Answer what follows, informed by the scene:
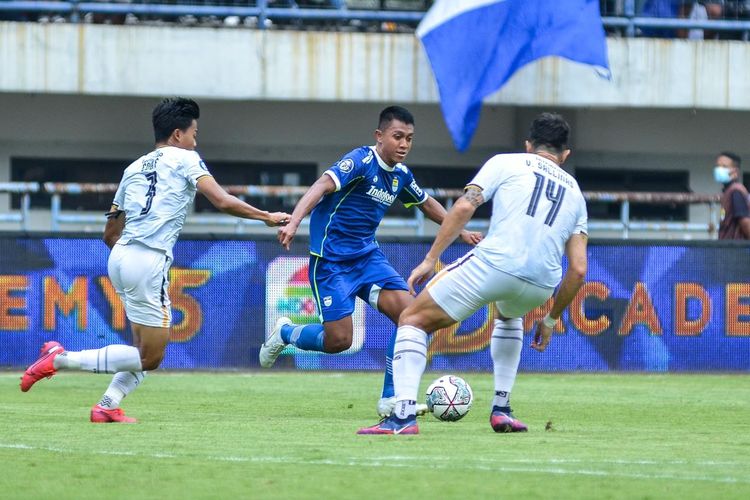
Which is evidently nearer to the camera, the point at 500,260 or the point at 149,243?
the point at 500,260

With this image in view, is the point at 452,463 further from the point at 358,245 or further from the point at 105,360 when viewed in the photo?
the point at 358,245

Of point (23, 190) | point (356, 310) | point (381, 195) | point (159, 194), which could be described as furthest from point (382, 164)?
point (23, 190)

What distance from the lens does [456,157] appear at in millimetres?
25672

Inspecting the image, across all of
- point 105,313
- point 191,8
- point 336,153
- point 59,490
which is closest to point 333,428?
point 59,490

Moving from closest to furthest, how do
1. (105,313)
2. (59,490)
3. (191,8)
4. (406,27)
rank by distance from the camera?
1. (59,490)
2. (105,313)
3. (191,8)
4. (406,27)

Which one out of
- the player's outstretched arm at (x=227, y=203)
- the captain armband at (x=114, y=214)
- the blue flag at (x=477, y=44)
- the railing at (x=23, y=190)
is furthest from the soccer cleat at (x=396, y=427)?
the blue flag at (x=477, y=44)

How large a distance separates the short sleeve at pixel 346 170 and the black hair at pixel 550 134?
5.71 ft

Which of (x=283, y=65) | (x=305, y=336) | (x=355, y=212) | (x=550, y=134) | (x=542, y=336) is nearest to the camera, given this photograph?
(x=550, y=134)

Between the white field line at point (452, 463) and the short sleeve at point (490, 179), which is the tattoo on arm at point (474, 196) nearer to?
the short sleeve at point (490, 179)

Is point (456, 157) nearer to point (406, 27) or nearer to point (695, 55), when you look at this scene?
point (406, 27)

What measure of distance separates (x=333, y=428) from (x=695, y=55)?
51.5 feet

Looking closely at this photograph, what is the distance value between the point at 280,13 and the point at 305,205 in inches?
520

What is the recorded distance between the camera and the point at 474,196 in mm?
9016

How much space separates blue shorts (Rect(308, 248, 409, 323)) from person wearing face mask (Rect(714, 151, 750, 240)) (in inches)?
289
